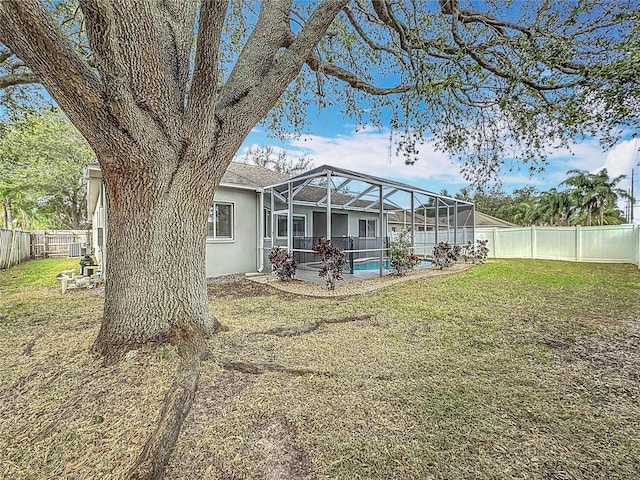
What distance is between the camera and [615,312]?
19.2 feet

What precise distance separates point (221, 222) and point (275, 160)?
20273mm

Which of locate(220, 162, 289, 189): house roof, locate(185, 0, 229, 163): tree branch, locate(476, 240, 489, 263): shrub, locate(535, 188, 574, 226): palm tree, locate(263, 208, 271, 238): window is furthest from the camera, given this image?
locate(535, 188, 574, 226): palm tree

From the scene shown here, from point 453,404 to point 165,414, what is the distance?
2.37 metres

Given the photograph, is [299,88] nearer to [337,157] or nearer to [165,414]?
[165,414]

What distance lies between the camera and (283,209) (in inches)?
479

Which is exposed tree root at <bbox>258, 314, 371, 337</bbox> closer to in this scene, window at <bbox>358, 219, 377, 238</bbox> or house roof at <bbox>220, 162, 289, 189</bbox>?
house roof at <bbox>220, 162, 289, 189</bbox>

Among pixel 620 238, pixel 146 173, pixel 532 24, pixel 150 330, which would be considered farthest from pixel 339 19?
pixel 620 238

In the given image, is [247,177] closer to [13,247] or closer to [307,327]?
[307,327]

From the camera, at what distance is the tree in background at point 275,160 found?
93.1 feet

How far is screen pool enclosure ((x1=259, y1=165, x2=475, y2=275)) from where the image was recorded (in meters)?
9.81

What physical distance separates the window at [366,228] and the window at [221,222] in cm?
847

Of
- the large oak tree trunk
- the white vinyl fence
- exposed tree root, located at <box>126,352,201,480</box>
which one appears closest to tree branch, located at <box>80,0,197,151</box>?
the large oak tree trunk

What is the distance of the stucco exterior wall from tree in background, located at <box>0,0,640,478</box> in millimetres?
5531

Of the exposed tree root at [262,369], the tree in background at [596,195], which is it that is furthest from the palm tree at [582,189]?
the exposed tree root at [262,369]
